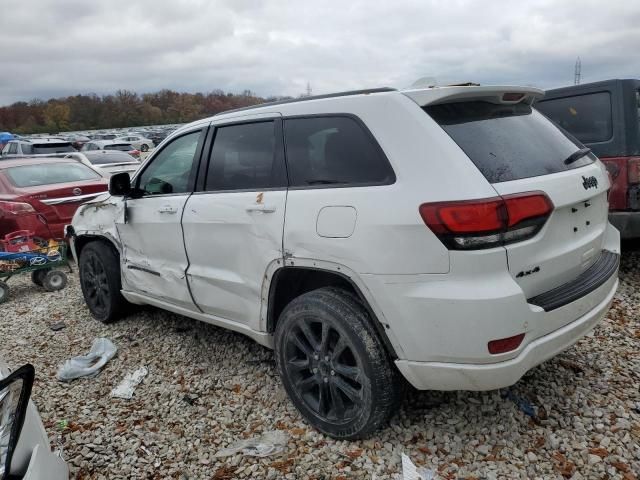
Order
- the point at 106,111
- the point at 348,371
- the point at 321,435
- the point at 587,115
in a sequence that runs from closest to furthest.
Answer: the point at 348,371, the point at 321,435, the point at 587,115, the point at 106,111

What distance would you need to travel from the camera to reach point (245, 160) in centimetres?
310

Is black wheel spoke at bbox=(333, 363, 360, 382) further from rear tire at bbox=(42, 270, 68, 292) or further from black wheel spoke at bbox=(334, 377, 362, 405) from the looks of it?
rear tire at bbox=(42, 270, 68, 292)

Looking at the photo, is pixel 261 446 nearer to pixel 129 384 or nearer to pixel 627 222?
Result: pixel 129 384

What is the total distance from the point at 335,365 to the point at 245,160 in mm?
1377

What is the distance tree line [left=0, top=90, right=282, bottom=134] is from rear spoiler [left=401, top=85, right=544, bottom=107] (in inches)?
2182

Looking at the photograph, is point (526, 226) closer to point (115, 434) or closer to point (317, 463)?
point (317, 463)

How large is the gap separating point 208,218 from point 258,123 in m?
0.68

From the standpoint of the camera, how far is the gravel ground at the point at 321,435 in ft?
8.16

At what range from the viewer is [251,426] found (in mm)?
2920

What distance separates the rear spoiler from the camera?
2367 millimetres

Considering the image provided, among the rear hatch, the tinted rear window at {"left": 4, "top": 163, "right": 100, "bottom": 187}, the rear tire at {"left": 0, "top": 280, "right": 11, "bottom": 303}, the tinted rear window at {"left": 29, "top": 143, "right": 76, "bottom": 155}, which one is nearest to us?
the rear hatch

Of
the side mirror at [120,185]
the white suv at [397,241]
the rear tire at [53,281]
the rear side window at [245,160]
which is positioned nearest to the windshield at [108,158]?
the rear tire at [53,281]

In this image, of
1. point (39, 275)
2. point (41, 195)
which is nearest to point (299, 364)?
point (39, 275)

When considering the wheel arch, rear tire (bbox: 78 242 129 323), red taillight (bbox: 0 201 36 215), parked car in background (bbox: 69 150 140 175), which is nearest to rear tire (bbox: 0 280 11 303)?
red taillight (bbox: 0 201 36 215)
